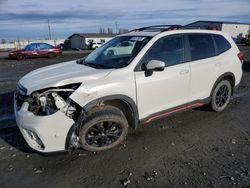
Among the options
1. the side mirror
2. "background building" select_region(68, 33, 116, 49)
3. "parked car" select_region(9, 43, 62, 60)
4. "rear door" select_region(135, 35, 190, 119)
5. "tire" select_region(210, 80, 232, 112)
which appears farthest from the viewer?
"background building" select_region(68, 33, 116, 49)

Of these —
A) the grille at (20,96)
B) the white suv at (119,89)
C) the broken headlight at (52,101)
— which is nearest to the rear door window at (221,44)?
the white suv at (119,89)

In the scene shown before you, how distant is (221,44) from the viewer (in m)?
4.87

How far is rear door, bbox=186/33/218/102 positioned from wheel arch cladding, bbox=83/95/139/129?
4.25 feet

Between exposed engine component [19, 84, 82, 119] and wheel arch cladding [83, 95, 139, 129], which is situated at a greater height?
exposed engine component [19, 84, 82, 119]

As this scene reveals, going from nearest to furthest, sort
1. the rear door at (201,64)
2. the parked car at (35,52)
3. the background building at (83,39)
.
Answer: the rear door at (201,64) → the parked car at (35,52) → the background building at (83,39)

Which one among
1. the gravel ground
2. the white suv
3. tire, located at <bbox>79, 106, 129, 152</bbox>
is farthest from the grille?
tire, located at <bbox>79, 106, 129, 152</bbox>

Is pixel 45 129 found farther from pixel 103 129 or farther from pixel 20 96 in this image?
pixel 103 129

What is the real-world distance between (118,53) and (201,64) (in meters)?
1.56

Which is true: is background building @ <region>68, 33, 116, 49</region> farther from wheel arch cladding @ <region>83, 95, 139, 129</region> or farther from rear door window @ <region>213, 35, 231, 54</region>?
wheel arch cladding @ <region>83, 95, 139, 129</region>

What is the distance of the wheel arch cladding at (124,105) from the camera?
10.8 ft

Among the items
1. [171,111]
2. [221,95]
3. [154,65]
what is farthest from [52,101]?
[221,95]

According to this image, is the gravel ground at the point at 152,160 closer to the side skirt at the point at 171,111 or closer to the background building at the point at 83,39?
the side skirt at the point at 171,111

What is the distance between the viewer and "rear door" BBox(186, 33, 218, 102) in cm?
428

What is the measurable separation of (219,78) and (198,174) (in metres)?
2.40
